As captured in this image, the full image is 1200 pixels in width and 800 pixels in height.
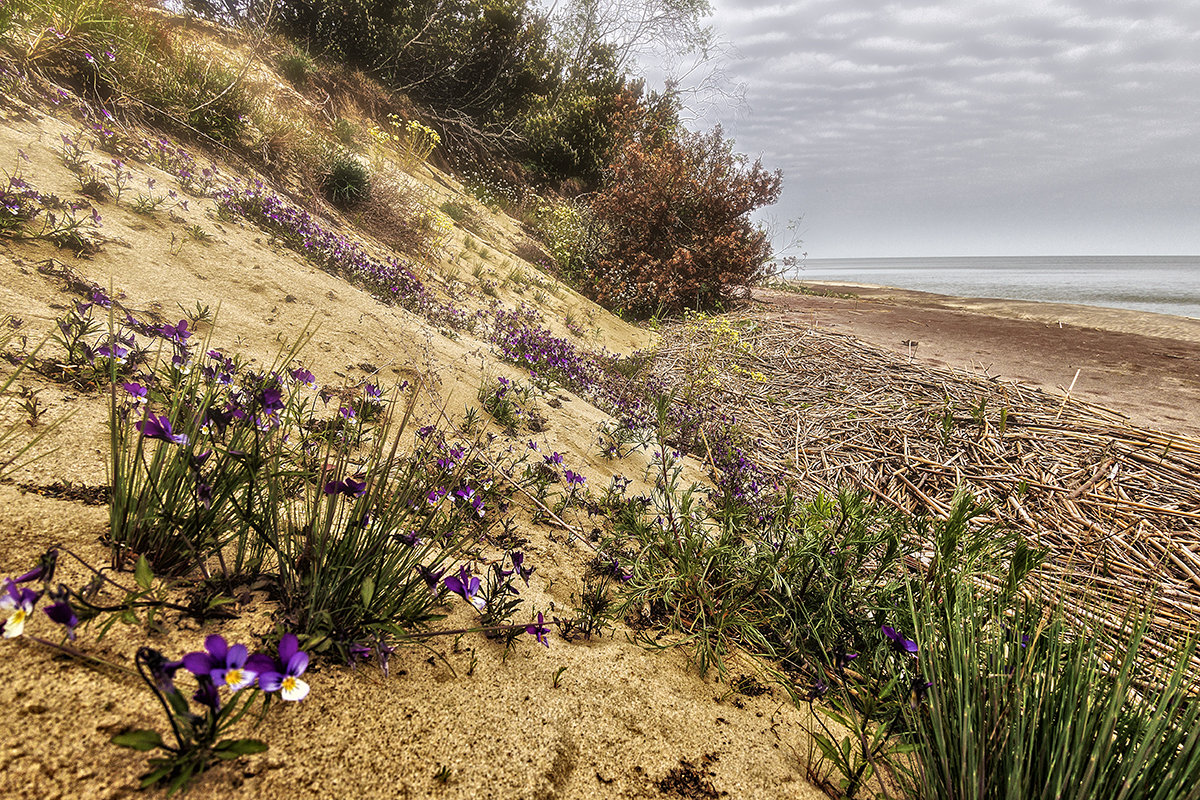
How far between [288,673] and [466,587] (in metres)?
0.60

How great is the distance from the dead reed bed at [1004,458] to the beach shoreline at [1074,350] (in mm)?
710

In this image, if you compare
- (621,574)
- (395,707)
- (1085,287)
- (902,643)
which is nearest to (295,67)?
(621,574)

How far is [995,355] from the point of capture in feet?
23.2

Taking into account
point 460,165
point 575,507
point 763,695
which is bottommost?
point 763,695

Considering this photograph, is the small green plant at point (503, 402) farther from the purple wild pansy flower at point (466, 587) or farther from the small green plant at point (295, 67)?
the small green plant at point (295, 67)

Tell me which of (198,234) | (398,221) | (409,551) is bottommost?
(409,551)

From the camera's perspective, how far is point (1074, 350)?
7.48 metres

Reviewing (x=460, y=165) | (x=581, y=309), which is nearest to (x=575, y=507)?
(x=581, y=309)

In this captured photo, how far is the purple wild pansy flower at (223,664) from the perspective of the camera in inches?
31.9

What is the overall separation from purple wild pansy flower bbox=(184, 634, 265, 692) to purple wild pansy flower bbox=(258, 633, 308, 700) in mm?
24

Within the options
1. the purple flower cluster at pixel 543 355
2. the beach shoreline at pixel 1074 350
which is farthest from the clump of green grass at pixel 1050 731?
the beach shoreline at pixel 1074 350

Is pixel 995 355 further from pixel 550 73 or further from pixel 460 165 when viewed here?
pixel 550 73

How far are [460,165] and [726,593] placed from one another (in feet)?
44.9

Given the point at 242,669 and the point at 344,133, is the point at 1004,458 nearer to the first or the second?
the point at 242,669
